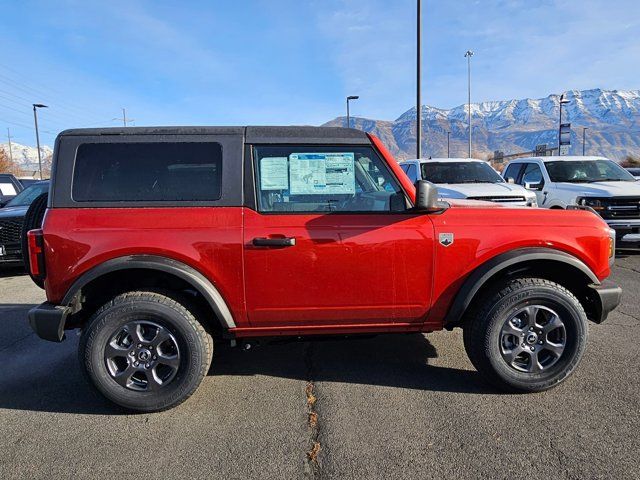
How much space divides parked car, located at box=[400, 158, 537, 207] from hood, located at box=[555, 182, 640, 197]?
3.04ft

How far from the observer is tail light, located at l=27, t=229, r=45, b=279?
3.09 metres

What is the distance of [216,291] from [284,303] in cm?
47

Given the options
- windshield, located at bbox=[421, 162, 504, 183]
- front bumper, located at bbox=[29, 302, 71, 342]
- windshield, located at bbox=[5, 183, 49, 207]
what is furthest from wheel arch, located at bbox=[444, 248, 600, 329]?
windshield, located at bbox=[5, 183, 49, 207]

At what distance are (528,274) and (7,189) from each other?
1227cm

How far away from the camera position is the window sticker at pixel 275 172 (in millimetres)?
3307

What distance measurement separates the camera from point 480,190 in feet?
26.9

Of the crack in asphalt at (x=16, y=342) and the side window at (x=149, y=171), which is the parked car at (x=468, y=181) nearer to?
the side window at (x=149, y=171)

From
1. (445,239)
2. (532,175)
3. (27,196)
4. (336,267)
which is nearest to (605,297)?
(445,239)

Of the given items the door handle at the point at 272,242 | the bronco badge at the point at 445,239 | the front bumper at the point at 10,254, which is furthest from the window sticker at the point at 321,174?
the front bumper at the point at 10,254

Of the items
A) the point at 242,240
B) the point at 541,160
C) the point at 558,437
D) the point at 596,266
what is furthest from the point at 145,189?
the point at 541,160

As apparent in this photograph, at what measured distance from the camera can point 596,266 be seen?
3.48 metres

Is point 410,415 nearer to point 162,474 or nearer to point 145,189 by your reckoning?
point 162,474

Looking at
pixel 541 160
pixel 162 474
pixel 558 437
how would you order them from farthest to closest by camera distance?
pixel 541 160 < pixel 558 437 < pixel 162 474

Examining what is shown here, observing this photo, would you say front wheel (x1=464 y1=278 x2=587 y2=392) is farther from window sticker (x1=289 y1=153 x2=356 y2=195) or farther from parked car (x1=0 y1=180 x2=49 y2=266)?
parked car (x1=0 y1=180 x2=49 y2=266)
